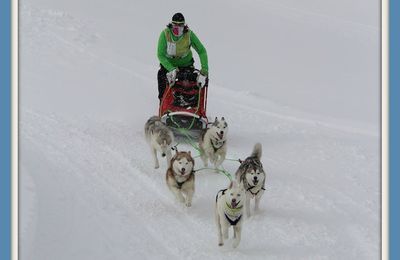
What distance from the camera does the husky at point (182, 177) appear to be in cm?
630

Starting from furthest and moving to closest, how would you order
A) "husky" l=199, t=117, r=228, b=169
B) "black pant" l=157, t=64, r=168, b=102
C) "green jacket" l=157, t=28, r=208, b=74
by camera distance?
"black pant" l=157, t=64, r=168, b=102 → "green jacket" l=157, t=28, r=208, b=74 → "husky" l=199, t=117, r=228, b=169

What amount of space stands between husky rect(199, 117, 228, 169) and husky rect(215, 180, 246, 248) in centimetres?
132

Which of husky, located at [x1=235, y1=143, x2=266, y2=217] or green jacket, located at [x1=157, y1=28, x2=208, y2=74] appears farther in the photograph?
green jacket, located at [x1=157, y1=28, x2=208, y2=74]

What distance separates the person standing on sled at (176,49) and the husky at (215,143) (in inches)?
32.8

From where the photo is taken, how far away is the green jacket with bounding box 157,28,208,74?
311 inches

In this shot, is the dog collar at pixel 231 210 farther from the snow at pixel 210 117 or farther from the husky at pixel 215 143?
the husky at pixel 215 143

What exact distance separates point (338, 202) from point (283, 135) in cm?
188

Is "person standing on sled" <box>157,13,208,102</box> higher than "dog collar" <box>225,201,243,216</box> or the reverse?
higher

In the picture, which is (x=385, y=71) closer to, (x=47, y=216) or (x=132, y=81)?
(x=47, y=216)

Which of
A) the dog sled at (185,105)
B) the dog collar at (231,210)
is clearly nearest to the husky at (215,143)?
the dog sled at (185,105)

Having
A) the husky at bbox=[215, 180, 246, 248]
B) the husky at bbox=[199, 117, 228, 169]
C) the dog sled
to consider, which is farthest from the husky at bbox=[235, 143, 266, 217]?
the dog sled

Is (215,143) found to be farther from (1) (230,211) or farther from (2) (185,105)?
(1) (230,211)

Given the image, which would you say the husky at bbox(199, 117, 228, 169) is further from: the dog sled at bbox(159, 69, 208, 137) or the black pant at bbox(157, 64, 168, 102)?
the black pant at bbox(157, 64, 168, 102)

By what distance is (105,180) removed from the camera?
6801 mm
